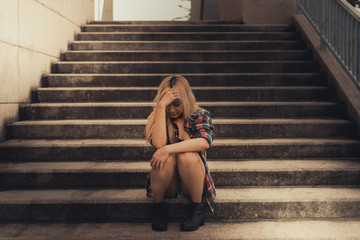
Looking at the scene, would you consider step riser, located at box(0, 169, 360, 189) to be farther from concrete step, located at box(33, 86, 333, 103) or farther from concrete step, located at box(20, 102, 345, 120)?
concrete step, located at box(33, 86, 333, 103)

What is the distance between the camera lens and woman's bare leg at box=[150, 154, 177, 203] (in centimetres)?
214

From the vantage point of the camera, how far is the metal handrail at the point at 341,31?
3.57 m

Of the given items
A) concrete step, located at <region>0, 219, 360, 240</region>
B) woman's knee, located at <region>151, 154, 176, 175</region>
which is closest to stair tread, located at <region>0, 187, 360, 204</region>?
concrete step, located at <region>0, 219, 360, 240</region>

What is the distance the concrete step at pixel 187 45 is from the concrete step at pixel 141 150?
7.38ft

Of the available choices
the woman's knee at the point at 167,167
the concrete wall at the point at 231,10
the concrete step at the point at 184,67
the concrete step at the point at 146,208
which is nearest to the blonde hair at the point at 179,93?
the woman's knee at the point at 167,167

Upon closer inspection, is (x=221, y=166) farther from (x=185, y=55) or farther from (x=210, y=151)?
(x=185, y=55)

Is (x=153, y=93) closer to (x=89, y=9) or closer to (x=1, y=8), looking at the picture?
(x=1, y=8)

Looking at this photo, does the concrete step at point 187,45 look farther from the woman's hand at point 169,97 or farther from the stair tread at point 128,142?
the woman's hand at point 169,97

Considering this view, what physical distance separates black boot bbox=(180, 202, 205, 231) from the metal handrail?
2.43m

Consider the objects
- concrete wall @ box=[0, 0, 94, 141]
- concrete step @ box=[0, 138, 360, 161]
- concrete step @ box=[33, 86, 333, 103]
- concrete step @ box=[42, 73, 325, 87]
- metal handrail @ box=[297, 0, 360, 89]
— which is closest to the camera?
concrete step @ box=[0, 138, 360, 161]

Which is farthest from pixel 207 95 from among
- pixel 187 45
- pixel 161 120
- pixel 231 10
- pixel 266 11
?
pixel 231 10

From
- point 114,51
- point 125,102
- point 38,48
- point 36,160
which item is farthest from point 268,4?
point 36,160

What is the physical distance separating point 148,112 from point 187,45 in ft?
5.92

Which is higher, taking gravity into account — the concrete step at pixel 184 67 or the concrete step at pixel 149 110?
the concrete step at pixel 184 67
